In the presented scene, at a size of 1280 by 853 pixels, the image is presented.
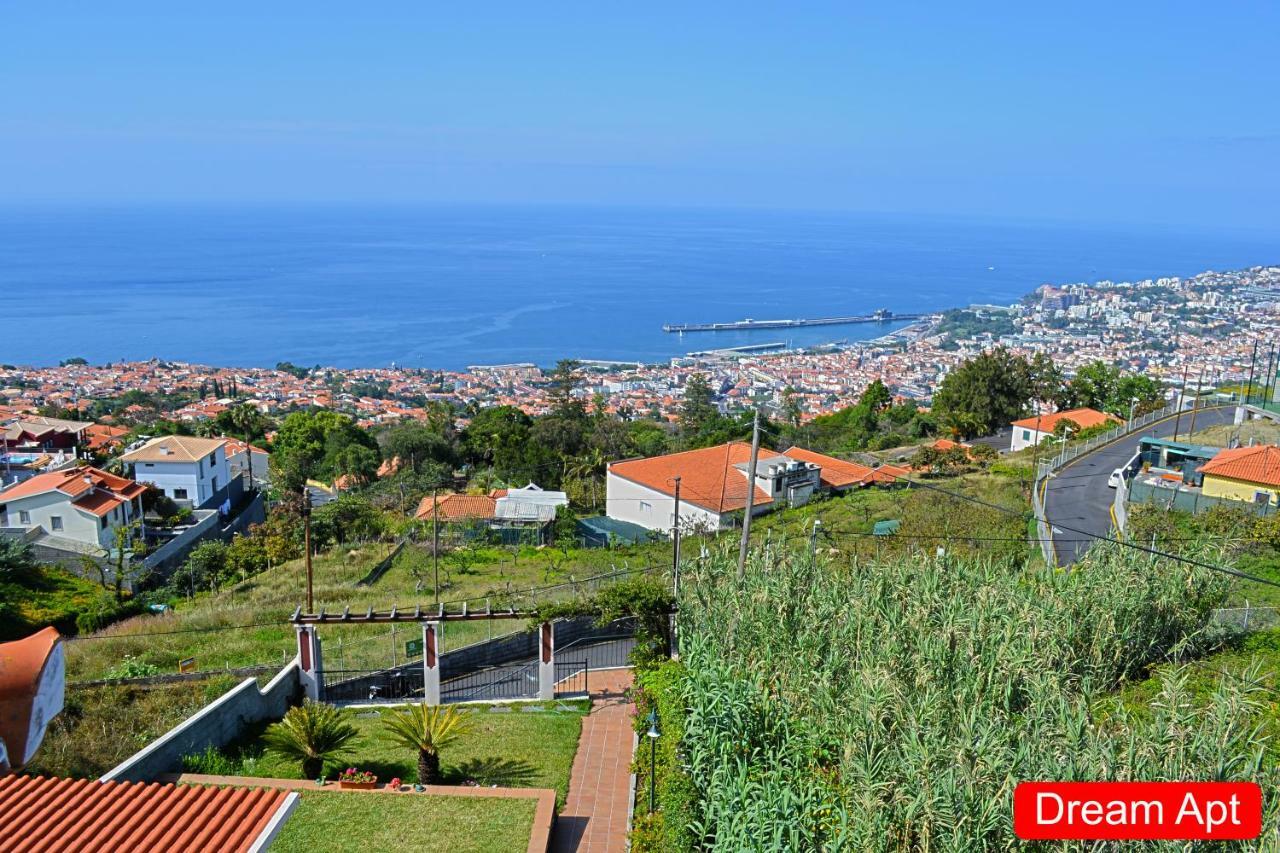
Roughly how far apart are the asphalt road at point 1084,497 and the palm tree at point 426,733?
12.7 meters

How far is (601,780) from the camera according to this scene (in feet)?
38.5

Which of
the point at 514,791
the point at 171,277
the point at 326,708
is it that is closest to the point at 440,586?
the point at 326,708

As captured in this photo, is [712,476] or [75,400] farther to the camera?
[75,400]

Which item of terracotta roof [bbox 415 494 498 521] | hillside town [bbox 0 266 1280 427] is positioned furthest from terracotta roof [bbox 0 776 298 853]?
hillside town [bbox 0 266 1280 427]

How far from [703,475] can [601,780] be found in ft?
65.3

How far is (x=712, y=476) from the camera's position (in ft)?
102

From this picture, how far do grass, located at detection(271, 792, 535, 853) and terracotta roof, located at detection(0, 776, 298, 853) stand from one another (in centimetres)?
272

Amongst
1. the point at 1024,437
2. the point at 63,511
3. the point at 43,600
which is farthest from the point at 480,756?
the point at 1024,437

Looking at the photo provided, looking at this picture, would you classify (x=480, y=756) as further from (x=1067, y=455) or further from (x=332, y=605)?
(x=1067, y=455)

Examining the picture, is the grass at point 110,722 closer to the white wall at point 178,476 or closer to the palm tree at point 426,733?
the palm tree at point 426,733

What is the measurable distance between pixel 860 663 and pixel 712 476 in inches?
792

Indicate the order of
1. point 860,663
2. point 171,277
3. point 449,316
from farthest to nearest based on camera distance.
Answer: point 171,277 < point 449,316 < point 860,663

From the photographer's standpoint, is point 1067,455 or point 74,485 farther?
point 1067,455

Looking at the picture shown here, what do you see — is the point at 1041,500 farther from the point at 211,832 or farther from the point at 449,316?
the point at 449,316
